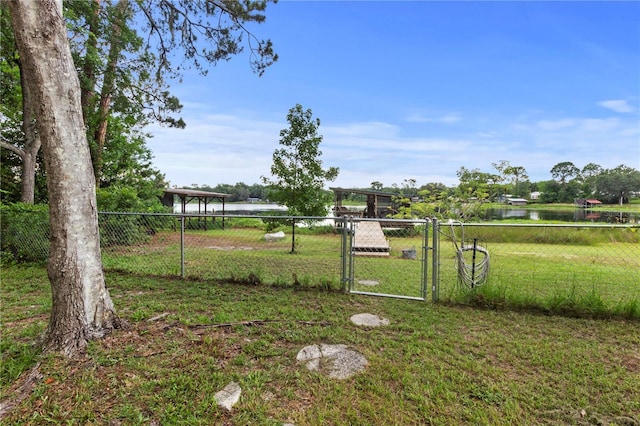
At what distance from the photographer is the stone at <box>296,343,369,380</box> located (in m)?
2.31

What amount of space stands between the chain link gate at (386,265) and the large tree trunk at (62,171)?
2911 mm

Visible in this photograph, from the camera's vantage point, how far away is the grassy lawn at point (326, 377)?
183 centimetres

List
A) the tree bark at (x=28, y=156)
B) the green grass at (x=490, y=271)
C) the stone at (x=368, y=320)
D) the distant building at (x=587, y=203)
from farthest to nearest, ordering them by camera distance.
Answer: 1. the distant building at (x=587, y=203)
2. the tree bark at (x=28, y=156)
3. the green grass at (x=490, y=271)
4. the stone at (x=368, y=320)

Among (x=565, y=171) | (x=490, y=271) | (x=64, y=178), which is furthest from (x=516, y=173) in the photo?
(x=565, y=171)

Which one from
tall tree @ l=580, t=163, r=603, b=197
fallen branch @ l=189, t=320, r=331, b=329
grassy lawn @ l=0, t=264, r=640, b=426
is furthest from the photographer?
tall tree @ l=580, t=163, r=603, b=197

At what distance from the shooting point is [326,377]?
222cm

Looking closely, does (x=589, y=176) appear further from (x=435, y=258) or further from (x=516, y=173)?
(x=435, y=258)

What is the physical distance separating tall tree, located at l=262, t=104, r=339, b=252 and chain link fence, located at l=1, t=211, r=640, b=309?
5.48 feet

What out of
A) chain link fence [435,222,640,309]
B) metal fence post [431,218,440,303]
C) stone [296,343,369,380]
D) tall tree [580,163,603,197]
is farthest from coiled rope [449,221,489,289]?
tall tree [580,163,603,197]

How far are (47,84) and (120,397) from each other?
7.93 ft

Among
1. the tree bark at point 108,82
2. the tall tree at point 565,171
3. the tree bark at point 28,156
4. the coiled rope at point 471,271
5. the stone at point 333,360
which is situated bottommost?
the stone at point 333,360

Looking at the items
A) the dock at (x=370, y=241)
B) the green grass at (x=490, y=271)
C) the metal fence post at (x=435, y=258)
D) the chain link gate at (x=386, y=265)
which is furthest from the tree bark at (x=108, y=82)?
the metal fence post at (x=435, y=258)

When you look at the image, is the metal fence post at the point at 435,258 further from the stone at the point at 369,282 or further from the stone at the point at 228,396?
the stone at the point at 228,396

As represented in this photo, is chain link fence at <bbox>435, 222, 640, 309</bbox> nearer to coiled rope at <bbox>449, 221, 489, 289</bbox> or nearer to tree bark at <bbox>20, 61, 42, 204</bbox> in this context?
coiled rope at <bbox>449, 221, 489, 289</bbox>
